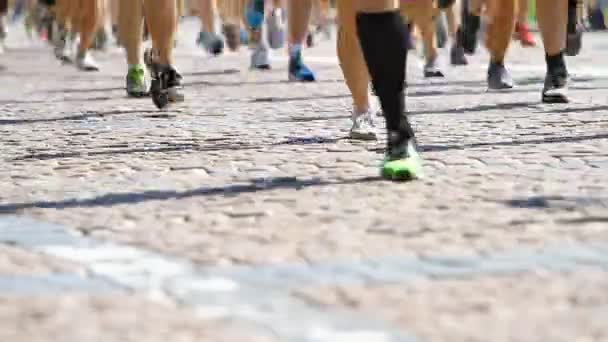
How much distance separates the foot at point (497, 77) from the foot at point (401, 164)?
5.29 m

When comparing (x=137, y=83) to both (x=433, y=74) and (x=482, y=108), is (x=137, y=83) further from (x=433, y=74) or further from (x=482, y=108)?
(x=433, y=74)

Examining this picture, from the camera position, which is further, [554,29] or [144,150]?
[554,29]

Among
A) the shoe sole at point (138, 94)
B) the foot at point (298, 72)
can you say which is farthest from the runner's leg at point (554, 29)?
the foot at point (298, 72)

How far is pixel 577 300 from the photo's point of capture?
313 cm

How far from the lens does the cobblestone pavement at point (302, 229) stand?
119 inches

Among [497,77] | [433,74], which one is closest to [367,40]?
[497,77]

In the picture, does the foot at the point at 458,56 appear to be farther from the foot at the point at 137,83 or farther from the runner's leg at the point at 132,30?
the runner's leg at the point at 132,30

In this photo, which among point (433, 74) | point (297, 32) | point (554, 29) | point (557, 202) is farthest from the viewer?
point (433, 74)

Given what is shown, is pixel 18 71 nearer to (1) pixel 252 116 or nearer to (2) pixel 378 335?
(1) pixel 252 116

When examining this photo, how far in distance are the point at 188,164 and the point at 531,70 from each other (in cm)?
792

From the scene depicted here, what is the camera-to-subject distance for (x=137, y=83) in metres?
10.0

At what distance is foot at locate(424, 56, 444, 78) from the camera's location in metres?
12.9

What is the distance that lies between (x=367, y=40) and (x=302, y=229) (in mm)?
1326

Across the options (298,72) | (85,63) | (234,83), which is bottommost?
(85,63)
